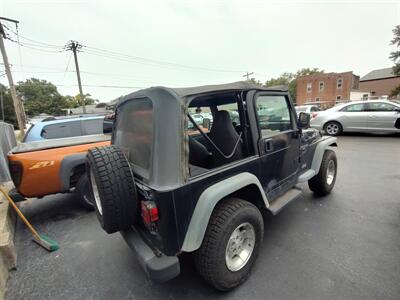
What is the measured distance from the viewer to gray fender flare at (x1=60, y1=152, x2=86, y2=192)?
10.4ft

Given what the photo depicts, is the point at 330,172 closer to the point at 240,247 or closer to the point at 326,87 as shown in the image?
the point at 240,247

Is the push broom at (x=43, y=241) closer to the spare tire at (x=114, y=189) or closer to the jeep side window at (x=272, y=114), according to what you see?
the spare tire at (x=114, y=189)

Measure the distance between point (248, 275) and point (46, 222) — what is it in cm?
332

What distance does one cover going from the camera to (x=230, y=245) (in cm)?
194

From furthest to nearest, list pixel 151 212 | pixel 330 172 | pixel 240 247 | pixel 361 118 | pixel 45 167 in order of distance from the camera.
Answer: pixel 361 118, pixel 330 172, pixel 45 167, pixel 240 247, pixel 151 212

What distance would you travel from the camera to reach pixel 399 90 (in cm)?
2553

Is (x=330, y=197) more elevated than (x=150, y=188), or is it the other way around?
(x=150, y=188)

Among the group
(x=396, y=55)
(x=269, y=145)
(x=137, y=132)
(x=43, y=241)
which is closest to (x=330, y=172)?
(x=269, y=145)

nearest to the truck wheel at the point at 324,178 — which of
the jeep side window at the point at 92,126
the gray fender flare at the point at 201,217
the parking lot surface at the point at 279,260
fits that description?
the parking lot surface at the point at 279,260

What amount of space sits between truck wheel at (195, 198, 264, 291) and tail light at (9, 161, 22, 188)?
278 cm

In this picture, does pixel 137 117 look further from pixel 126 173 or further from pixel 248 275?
pixel 248 275

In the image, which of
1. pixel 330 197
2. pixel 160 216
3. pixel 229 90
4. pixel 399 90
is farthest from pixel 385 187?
pixel 399 90

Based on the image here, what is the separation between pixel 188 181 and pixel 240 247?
3.30 feet

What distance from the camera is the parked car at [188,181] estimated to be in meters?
1.55
